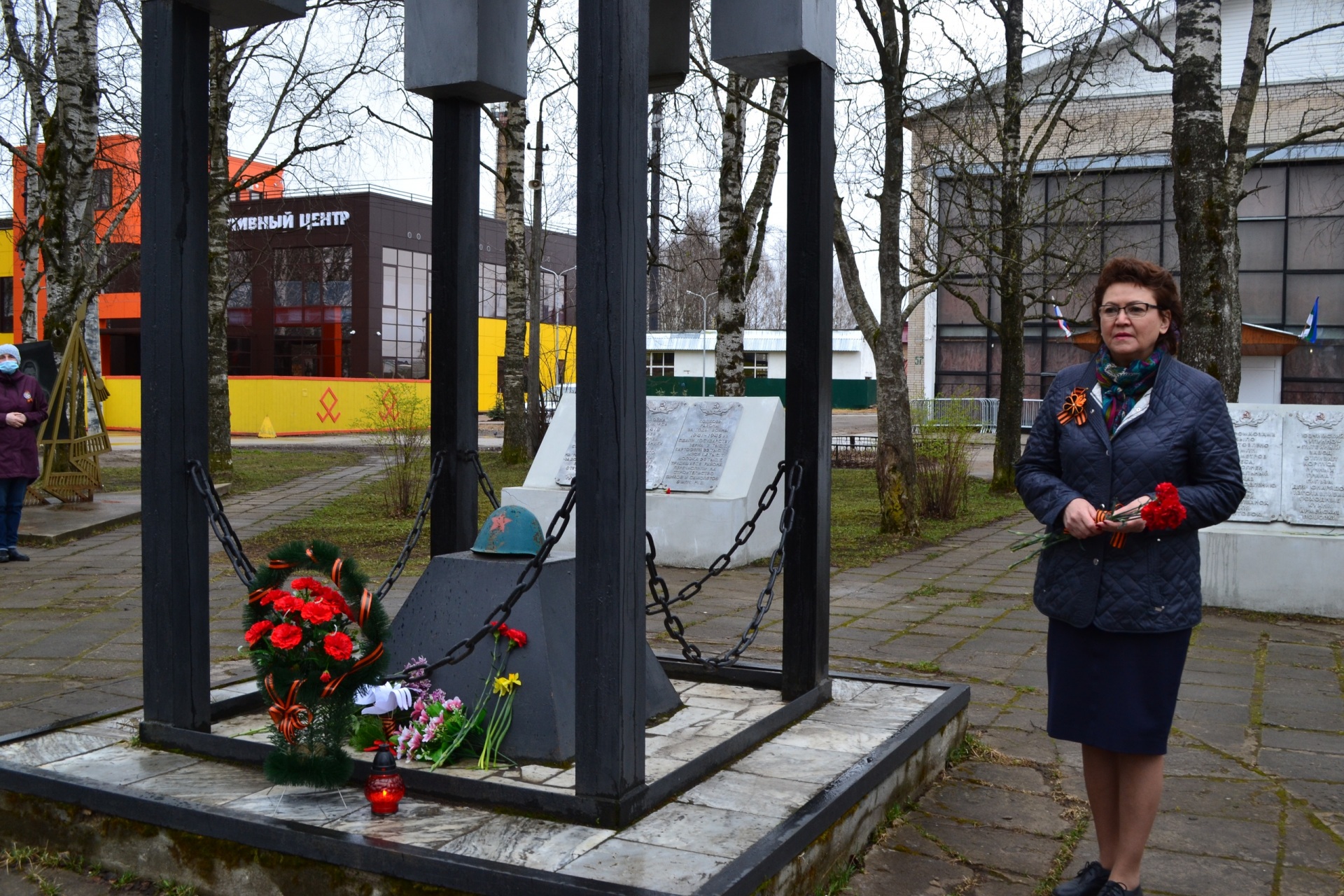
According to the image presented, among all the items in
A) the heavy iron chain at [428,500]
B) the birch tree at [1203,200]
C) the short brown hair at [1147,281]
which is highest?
the birch tree at [1203,200]

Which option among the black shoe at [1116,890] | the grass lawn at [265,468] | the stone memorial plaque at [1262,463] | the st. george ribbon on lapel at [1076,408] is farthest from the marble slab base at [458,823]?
the grass lawn at [265,468]

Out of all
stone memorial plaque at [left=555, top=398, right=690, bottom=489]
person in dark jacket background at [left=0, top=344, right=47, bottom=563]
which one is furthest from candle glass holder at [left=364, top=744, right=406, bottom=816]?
person in dark jacket background at [left=0, top=344, right=47, bottom=563]

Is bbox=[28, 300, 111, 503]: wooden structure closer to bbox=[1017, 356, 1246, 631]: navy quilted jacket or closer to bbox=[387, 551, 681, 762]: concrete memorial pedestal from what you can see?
bbox=[387, 551, 681, 762]: concrete memorial pedestal

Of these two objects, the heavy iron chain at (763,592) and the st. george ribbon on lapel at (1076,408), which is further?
the heavy iron chain at (763,592)

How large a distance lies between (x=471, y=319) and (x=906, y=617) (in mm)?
4159

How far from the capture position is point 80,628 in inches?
290

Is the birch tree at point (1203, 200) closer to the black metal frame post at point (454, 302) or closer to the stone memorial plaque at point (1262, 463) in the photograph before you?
the stone memorial plaque at point (1262, 463)

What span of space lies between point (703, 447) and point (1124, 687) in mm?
7094

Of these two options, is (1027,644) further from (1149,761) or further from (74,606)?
(74,606)

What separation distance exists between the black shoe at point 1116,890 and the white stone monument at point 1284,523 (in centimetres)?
531

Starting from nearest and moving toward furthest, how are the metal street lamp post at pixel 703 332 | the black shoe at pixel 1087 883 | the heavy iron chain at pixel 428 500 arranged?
the black shoe at pixel 1087 883 < the heavy iron chain at pixel 428 500 < the metal street lamp post at pixel 703 332

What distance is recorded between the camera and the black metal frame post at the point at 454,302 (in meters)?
5.14

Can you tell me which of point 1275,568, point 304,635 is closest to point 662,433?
point 1275,568

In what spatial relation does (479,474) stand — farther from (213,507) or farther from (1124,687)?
(1124,687)
